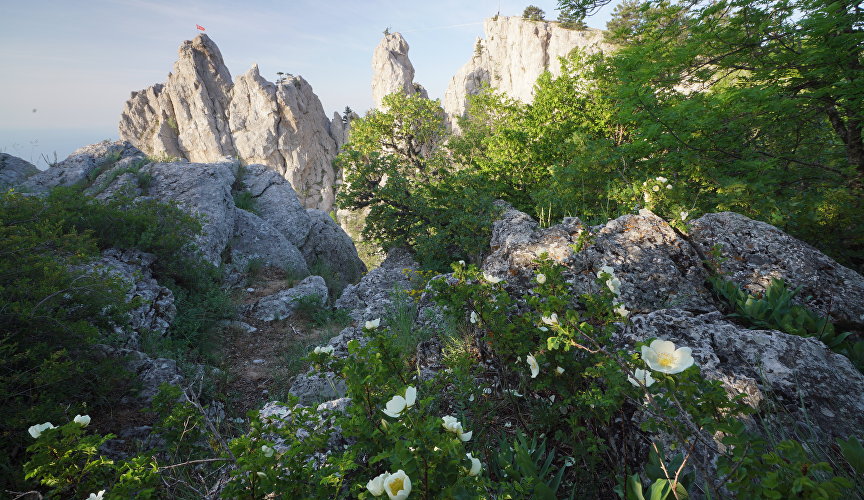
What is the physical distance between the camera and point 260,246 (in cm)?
953

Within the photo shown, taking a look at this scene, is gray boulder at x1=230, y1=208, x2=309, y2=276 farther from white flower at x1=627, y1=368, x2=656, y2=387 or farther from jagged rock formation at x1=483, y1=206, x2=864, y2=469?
white flower at x1=627, y1=368, x2=656, y2=387

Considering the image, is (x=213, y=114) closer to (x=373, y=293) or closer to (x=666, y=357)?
(x=373, y=293)

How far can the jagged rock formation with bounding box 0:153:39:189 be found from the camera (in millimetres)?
9253

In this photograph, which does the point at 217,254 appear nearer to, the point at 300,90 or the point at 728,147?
the point at 728,147

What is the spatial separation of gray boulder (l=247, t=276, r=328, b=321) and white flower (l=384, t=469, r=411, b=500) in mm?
6246

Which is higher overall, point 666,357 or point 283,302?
point 666,357

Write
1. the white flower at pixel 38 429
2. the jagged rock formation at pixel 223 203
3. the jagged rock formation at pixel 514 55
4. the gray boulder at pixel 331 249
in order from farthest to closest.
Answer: the jagged rock formation at pixel 514 55, the gray boulder at pixel 331 249, the jagged rock formation at pixel 223 203, the white flower at pixel 38 429

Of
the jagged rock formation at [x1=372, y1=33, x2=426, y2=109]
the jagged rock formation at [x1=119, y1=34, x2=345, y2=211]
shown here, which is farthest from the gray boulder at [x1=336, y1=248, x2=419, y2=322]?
the jagged rock formation at [x1=372, y1=33, x2=426, y2=109]

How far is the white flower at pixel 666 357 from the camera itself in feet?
4.01

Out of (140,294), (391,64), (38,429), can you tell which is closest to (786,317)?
(38,429)

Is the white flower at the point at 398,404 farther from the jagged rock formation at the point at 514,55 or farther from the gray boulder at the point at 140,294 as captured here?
the jagged rock formation at the point at 514,55

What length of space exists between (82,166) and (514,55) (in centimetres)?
5035

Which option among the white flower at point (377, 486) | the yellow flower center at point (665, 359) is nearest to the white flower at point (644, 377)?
the yellow flower center at point (665, 359)

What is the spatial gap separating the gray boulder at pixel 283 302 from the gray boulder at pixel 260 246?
5.92 ft
